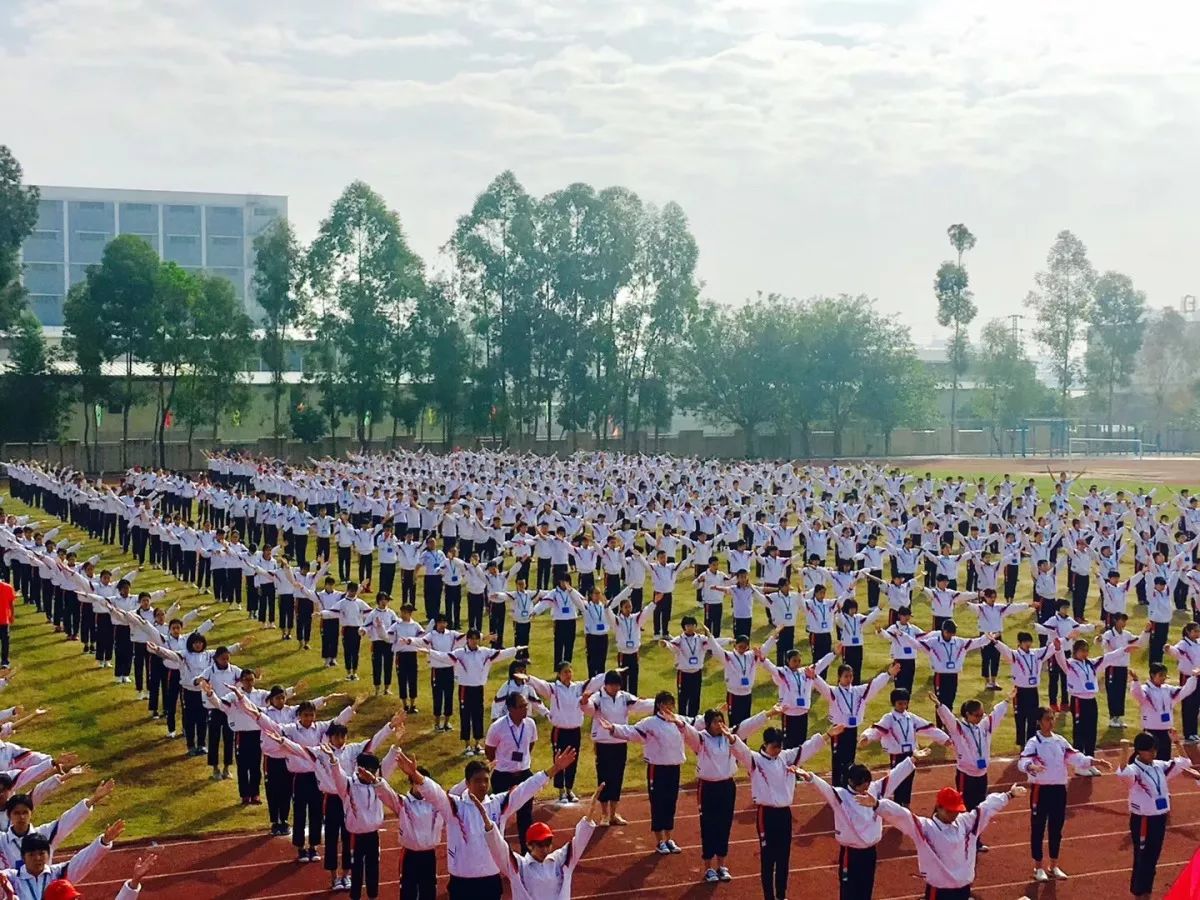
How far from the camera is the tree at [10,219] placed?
52.2m

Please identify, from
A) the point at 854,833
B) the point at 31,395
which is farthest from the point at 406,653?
the point at 31,395

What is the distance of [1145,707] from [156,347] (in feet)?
155

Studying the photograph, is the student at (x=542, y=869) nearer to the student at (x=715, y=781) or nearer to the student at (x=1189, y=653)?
the student at (x=715, y=781)

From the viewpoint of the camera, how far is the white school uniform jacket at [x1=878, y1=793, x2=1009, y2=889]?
9.12 m

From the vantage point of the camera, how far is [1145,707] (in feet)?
43.0

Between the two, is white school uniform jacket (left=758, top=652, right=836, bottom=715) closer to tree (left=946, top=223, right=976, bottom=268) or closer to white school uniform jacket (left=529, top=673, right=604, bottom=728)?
white school uniform jacket (left=529, top=673, right=604, bottom=728)

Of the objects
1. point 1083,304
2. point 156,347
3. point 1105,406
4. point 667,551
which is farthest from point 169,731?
point 1105,406

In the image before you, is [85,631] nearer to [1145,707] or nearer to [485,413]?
[1145,707]

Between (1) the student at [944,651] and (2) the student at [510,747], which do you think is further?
(1) the student at [944,651]

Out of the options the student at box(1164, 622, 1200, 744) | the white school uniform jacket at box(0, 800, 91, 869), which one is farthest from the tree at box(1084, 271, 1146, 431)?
the white school uniform jacket at box(0, 800, 91, 869)

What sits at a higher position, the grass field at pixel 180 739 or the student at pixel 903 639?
the student at pixel 903 639

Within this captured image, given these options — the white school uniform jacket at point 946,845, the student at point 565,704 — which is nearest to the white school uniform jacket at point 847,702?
Answer: the student at point 565,704

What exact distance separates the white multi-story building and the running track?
288 ft

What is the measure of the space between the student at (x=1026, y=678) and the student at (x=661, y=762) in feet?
14.6
